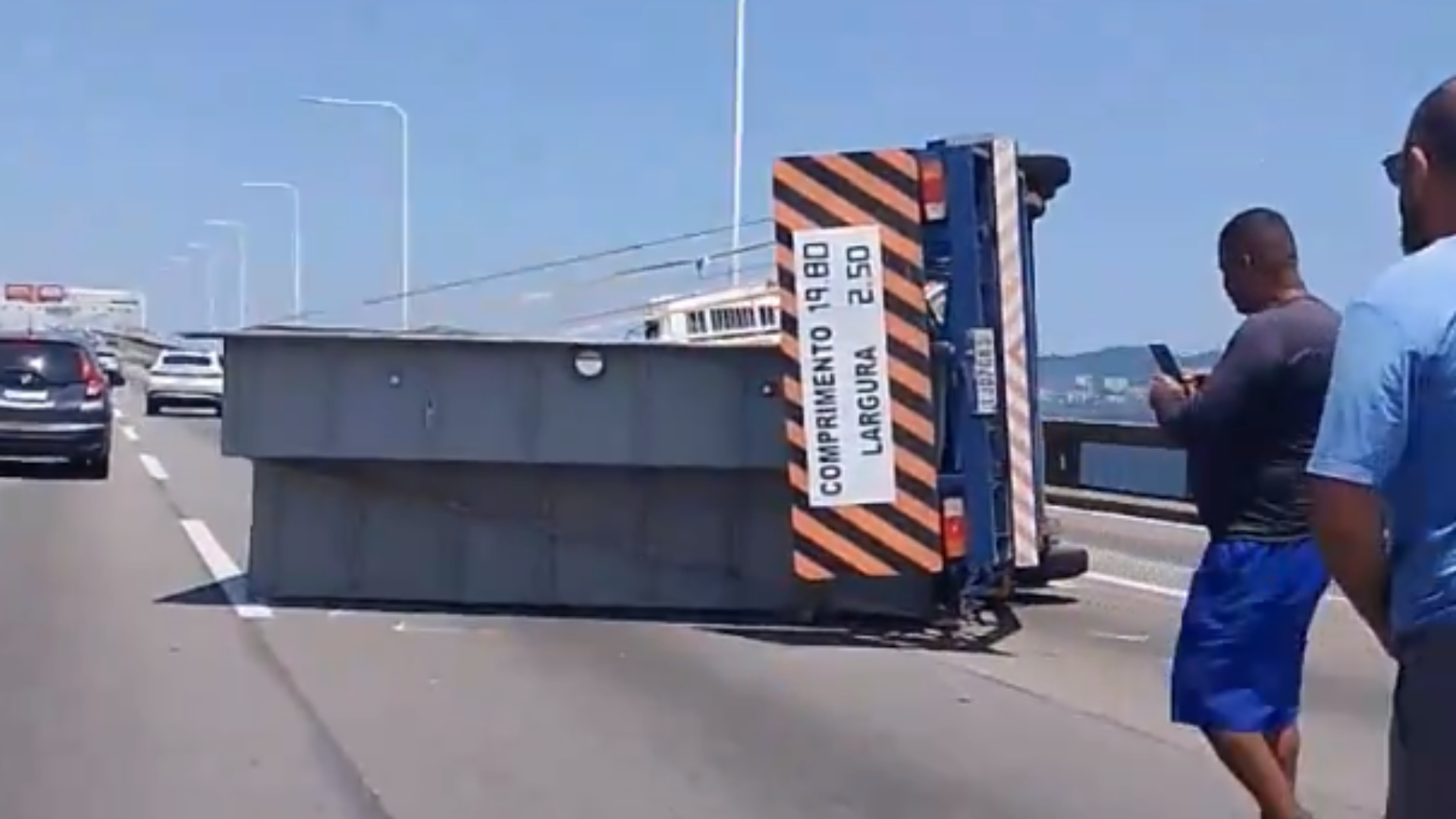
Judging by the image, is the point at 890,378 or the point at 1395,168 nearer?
the point at 1395,168

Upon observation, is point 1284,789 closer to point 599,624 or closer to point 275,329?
point 599,624

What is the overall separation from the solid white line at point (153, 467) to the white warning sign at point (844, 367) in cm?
1617

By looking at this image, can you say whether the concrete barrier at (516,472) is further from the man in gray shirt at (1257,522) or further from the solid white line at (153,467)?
the solid white line at (153,467)

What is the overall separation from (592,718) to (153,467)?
20.6m

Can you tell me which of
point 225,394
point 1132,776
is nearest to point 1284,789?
point 1132,776

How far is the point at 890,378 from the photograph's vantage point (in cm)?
1195

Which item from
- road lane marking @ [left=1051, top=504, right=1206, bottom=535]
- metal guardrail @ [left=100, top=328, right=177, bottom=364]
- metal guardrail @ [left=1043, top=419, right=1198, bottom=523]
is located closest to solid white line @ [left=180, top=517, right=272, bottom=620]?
road lane marking @ [left=1051, top=504, right=1206, bottom=535]

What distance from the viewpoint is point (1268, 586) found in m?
6.08

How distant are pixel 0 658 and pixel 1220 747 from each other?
22.8 ft

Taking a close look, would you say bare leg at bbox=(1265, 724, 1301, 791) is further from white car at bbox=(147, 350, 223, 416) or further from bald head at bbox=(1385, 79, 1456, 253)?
white car at bbox=(147, 350, 223, 416)

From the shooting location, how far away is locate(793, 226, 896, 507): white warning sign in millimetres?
11898

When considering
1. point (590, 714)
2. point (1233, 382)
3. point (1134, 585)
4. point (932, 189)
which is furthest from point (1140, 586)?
point (1233, 382)

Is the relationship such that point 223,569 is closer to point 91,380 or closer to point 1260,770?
point 1260,770

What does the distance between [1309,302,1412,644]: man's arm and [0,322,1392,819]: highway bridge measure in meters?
4.04
